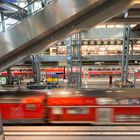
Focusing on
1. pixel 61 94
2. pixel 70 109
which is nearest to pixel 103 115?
pixel 70 109

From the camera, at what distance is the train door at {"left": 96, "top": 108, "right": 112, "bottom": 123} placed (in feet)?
19.0

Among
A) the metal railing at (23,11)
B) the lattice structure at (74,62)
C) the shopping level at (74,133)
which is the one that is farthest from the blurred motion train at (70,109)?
the lattice structure at (74,62)

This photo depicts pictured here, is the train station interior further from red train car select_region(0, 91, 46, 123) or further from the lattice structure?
the lattice structure

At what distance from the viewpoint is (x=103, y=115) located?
19.6 ft

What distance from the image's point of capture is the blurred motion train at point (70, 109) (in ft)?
19.3

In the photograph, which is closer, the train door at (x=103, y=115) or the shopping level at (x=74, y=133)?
the shopping level at (x=74, y=133)

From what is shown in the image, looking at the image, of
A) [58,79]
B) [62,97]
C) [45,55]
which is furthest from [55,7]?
[45,55]

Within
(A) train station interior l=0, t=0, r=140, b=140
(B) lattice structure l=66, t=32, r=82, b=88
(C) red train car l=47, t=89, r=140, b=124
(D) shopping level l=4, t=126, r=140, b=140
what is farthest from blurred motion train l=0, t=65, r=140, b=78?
(D) shopping level l=4, t=126, r=140, b=140

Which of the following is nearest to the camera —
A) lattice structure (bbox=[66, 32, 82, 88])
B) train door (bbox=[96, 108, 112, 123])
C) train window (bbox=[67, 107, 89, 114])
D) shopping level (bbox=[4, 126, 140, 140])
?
shopping level (bbox=[4, 126, 140, 140])

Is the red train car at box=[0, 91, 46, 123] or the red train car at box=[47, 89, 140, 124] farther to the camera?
the red train car at box=[0, 91, 46, 123]

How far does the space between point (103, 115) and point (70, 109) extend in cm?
102

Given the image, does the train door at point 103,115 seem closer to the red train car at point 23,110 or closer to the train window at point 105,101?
the train window at point 105,101

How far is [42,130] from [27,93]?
283 centimetres

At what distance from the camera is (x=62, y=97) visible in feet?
20.1
